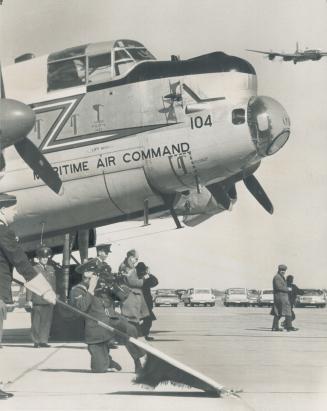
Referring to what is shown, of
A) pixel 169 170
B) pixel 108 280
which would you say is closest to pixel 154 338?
pixel 169 170

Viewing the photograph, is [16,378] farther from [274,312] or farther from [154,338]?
[274,312]

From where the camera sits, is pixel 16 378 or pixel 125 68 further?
pixel 125 68

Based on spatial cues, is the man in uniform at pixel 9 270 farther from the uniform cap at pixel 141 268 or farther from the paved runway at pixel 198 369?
the uniform cap at pixel 141 268

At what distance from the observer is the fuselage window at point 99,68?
48.4 ft

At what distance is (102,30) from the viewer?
544 inches

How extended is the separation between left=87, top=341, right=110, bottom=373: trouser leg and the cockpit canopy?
571 centimetres

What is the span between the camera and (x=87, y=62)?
14.9 m

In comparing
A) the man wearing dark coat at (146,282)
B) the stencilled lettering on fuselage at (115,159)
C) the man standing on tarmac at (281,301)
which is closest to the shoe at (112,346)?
the man wearing dark coat at (146,282)

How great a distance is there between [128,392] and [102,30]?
7.25 metres

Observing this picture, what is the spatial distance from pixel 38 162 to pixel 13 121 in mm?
2907

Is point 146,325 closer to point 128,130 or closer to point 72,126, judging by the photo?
point 128,130

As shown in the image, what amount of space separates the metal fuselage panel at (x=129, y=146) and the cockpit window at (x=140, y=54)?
88 centimetres

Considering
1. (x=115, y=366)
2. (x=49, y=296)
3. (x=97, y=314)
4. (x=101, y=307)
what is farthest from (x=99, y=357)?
(x=49, y=296)

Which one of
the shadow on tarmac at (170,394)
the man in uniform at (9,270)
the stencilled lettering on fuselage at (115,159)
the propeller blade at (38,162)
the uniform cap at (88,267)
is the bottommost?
the shadow on tarmac at (170,394)
